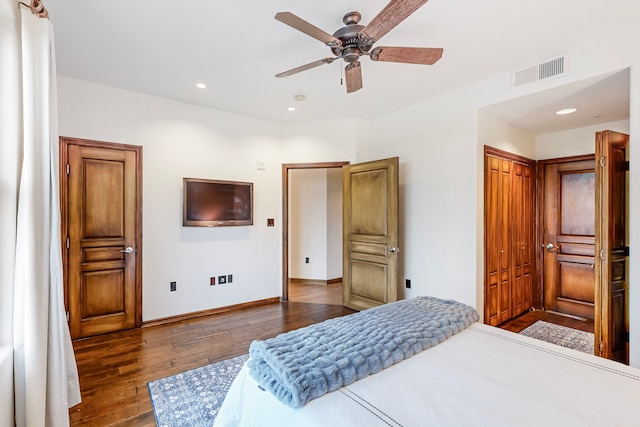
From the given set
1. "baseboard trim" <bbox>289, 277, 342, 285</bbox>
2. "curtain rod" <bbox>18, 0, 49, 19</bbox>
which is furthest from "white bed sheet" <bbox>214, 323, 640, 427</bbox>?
"baseboard trim" <bbox>289, 277, 342, 285</bbox>

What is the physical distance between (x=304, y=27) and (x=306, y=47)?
79 centimetres

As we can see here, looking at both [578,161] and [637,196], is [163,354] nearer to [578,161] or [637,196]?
[637,196]

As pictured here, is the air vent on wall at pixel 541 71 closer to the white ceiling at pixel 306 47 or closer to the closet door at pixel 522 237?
the white ceiling at pixel 306 47

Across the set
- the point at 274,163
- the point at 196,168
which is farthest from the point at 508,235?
the point at 196,168

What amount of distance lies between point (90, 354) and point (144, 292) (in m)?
0.82

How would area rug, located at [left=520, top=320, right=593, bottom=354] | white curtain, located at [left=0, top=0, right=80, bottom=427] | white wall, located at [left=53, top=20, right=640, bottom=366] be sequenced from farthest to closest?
white wall, located at [left=53, top=20, right=640, bottom=366], area rug, located at [left=520, top=320, right=593, bottom=354], white curtain, located at [left=0, top=0, right=80, bottom=427]

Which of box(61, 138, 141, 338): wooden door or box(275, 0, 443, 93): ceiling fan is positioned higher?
box(275, 0, 443, 93): ceiling fan

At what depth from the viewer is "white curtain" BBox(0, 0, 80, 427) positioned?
1.63 meters

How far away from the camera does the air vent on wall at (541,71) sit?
2701 mm

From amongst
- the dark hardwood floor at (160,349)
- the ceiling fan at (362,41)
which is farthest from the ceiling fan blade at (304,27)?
the dark hardwood floor at (160,349)

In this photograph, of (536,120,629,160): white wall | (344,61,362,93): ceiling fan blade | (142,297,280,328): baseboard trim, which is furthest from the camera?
(536,120,629,160): white wall

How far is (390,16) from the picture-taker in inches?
69.6

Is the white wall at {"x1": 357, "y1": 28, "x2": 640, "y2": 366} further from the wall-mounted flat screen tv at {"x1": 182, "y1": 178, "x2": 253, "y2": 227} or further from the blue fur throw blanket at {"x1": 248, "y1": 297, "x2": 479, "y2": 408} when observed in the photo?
the wall-mounted flat screen tv at {"x1": 182, "y1": 178, "x2": 253, "y2": 227}

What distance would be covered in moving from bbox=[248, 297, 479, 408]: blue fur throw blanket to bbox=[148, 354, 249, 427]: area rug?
3.31 feet
